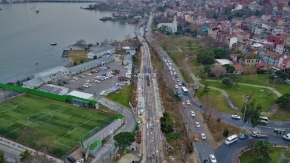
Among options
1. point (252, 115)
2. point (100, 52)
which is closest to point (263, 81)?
point (252, 115)

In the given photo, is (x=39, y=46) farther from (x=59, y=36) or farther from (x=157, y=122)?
(x=157, y=122)

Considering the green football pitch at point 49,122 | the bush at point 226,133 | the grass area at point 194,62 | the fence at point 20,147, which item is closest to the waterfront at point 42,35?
the green football pitch at point 49,122

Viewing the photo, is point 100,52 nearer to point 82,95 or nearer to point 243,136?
point 82,95

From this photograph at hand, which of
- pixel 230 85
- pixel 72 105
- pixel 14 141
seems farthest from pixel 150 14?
pixel 14 141

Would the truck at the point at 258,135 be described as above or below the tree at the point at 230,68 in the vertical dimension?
below

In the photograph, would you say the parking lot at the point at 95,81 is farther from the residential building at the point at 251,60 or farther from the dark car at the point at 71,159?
the residential building at the point at 251,60

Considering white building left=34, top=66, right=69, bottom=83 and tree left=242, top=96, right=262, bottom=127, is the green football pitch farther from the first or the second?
tree left=242, top=96, right=262, bottom=127
